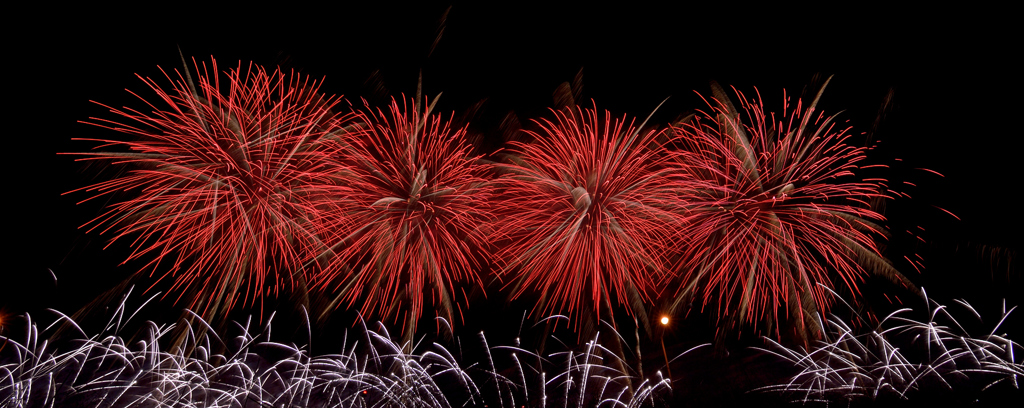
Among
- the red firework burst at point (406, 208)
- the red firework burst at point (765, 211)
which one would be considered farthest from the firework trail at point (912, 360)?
the red firework burst at point (406, 208)

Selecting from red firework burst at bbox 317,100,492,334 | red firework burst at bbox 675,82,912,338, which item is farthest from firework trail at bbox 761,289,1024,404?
red firework burst at bbox 317,100,492,334

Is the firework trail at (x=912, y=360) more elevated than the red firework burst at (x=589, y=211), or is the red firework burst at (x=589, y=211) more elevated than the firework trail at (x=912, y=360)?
the red firework burst at (x=589, y=211)

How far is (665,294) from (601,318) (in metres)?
1.55

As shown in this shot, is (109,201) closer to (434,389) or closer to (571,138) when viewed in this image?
(434,389)

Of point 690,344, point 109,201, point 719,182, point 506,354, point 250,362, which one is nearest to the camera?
point 109,201

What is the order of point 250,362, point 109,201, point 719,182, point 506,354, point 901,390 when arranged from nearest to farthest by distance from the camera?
point 109,201 < point 719,182 < point 901,390 < point 250,362 < point 506,354

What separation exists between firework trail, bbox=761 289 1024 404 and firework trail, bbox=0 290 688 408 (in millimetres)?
4075

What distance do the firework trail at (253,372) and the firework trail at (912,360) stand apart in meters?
4.08

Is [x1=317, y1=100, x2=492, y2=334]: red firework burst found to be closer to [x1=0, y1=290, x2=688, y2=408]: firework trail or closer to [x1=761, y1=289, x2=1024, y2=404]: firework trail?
[x1=0, y1=290, x2=688, y2=408]: firework trail

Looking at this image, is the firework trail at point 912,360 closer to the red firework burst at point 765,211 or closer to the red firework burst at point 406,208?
the red firework burst at point 765,211

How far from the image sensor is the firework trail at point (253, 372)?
9297 millimetres

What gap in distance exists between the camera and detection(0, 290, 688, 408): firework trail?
9.30 meters

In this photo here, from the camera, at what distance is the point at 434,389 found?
10.5m

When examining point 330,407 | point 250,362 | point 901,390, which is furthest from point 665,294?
point 250,362
